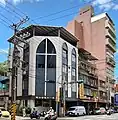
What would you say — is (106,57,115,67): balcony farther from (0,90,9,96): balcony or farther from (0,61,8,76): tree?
(0,90,9,96): balcony

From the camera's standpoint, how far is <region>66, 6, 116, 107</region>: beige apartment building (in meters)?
95.6

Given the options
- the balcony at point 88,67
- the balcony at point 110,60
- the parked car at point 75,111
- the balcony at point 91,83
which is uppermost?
the balcony at point 110,60

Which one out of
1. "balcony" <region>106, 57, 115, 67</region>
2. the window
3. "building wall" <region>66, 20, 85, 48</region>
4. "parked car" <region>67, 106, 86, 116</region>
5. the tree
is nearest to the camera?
"parked car" <region>67, 106, 86, 116</region>

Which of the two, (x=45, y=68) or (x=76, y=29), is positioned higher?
(x=76, y=29)

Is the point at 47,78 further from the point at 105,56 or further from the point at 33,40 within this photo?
the point at 105,56

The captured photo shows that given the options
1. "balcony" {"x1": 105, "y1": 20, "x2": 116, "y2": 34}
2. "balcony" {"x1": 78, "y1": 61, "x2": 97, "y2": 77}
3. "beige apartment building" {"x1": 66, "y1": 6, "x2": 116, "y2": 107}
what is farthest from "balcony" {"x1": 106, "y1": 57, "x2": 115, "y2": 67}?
"balcony" {"x1": 78, "y1": 61, "x2": 97, "y2": 77}

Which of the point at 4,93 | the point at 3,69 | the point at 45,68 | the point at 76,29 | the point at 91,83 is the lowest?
the point at 4,93

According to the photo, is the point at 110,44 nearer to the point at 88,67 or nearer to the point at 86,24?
the point at 86,24

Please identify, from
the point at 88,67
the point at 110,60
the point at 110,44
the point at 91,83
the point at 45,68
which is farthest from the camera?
the point at 110,60

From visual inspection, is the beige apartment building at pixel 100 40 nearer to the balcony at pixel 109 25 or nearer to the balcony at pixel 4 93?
the balcony at pixel 109 25

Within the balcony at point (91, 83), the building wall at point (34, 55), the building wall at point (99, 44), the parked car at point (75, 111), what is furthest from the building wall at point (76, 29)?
the parked car at point (75, 111)

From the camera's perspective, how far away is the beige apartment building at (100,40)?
314ft

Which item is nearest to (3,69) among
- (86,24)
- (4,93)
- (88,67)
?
(4,93)

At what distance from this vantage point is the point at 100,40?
98.3m
